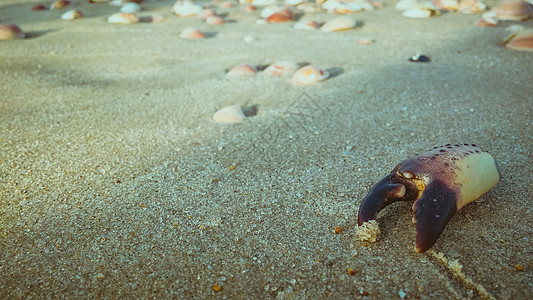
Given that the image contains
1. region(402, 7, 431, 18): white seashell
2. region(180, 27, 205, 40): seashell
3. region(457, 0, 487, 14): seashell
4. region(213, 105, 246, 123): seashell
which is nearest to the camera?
region(213, 105, 246, 123): seashell

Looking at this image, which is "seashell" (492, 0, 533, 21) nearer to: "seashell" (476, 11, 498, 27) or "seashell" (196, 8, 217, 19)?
"seashell" (476, 11, 498, 27)

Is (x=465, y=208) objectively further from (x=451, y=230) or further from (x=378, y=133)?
(x=378, y=133)

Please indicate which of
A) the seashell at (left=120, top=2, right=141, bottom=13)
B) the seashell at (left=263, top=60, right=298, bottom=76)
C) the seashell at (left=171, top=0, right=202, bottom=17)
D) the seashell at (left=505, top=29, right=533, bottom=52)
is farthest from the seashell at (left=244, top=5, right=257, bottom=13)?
the seashell at (left=505, top=29, right=533, bottom=52)

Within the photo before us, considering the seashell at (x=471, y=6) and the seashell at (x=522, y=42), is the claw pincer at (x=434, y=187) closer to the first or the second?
the seashell at (x=522, y=42)

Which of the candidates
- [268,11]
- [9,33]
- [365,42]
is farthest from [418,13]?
[9,33]

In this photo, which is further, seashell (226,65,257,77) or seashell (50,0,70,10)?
seashell (50,0,70,10)

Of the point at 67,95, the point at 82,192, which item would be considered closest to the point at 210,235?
the point at 82,192
